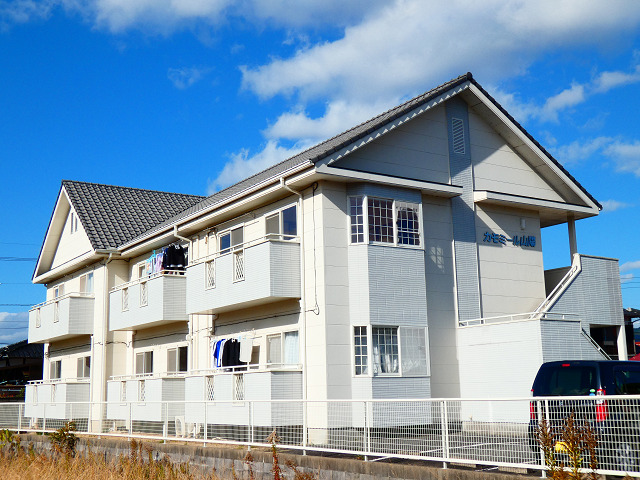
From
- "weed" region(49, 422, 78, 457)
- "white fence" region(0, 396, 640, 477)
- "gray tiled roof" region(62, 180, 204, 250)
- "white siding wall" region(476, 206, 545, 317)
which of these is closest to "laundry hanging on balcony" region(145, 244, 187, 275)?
"gray tiled roof" region(62, 180, 204, 250)

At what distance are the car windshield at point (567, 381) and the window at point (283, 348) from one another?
7.63 metres

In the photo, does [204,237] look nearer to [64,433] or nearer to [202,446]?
[64,433]

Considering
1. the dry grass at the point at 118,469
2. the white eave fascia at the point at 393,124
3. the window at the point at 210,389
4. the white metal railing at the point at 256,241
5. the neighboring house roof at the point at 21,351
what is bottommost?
the dry grass at the point at 118,469

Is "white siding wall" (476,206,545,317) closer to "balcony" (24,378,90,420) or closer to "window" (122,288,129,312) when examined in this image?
"window" (122,288,129,312)

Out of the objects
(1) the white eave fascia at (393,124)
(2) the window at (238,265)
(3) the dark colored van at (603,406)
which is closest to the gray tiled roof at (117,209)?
(2) the window at (238,265)

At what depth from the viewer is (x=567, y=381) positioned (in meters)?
12.4

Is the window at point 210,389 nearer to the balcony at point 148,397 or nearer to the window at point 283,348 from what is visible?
the balcony at point 148,397

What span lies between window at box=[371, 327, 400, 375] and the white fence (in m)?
2.28

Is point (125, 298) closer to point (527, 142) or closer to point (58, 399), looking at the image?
point (58, 399)

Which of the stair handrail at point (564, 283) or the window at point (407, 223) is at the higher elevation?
the window at point (407, 223)

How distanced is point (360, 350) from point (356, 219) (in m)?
3.30

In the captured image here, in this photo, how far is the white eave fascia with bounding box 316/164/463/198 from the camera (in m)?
17.9

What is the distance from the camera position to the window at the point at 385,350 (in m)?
18.2

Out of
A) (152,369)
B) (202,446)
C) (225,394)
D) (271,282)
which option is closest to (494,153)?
(271,282)
